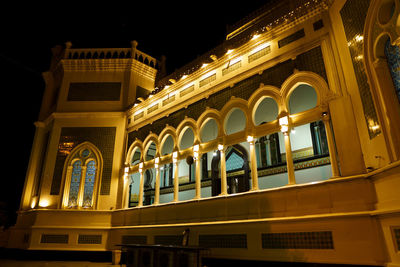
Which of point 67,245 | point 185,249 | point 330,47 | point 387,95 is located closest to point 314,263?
point 185,249

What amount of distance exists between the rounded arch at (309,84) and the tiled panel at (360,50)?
80 centimetres

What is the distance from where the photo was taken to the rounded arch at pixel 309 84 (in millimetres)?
6596

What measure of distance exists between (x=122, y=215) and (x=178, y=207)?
3413 mm

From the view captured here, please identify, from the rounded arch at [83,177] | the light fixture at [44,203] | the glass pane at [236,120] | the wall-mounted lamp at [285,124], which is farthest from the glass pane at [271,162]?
the light fixture at [44,203]

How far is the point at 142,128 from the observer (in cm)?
1238

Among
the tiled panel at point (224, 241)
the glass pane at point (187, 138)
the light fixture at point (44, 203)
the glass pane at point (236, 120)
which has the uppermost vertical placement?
the glass pane at point (236, 120)

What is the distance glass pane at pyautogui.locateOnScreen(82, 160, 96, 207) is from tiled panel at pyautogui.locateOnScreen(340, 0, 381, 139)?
10966 millimetres

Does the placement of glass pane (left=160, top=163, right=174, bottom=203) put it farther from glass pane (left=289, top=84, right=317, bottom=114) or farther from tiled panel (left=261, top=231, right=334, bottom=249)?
tiled panel (left=261, top=231, right=334, bottom=249)

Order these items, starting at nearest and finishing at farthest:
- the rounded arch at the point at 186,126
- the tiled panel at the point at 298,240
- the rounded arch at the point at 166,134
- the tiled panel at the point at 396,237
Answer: the tiled panel at the point at 396,237 → the tiled panel at the point at 298,240 → the rounded arch at the point at 186,126 → the rounded arch at the point at 166,134

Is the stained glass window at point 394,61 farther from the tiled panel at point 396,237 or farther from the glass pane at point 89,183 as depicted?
the glass pane at point 89,183

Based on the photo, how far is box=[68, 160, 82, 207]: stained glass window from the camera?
12016 mm

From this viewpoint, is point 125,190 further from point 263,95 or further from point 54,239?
point 263,95

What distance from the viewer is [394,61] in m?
4.95

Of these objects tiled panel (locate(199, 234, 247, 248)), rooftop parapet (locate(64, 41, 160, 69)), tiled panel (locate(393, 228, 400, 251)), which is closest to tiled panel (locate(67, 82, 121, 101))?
rooftop parapet (locate(64, 41, 160, 69))
